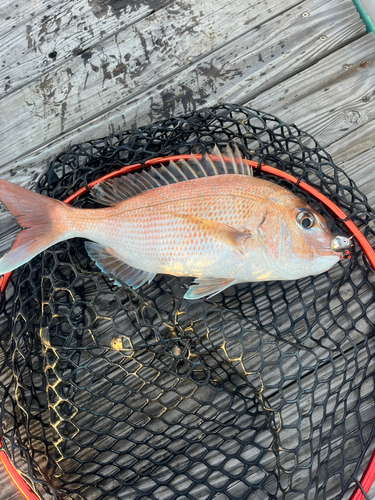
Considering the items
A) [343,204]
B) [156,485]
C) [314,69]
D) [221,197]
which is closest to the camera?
[221,197]

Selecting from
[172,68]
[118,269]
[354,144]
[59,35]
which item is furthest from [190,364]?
[59,35]

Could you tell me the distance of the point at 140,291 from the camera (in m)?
1.97

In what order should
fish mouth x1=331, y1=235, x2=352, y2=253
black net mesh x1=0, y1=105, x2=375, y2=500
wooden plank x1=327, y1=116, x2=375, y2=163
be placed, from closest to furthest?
fish mouth x1=331, y1=235, x2=352, y2=253 → black net mesh x1=0, y1=105, x2=375, y2=500 → wooden plank x1=327, y1=116, x2=375, y2=163

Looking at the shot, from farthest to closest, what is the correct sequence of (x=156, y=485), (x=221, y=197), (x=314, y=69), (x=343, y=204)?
1. (x=314, y=69)
2. (x=343, y=204)
3. (x=156, y=485)
4. (x=221, y=197)

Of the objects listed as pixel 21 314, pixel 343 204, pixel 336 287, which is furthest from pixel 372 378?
pixel 21 314

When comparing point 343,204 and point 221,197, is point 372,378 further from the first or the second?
point 221,197

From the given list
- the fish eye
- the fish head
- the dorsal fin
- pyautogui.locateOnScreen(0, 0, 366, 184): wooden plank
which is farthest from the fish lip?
pyautogui.locateOnScreen(0, 0, 366, 184): wooden plank

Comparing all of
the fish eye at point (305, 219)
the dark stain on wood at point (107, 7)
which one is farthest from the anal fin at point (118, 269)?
the dark stain on wood at point (107, 7)

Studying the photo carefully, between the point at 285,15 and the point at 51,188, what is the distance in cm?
168

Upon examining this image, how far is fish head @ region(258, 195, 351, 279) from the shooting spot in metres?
1.59

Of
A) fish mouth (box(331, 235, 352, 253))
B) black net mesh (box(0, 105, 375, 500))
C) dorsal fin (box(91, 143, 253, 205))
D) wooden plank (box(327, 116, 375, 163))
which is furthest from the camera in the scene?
wooden plank (box(327, 116, 375, 163))

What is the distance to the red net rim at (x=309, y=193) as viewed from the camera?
157 cm

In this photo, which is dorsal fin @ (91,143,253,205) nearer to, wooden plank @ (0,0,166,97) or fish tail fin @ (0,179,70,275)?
fish tail fin @ (0,179,70,275)

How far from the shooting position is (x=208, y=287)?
1.65 meters
